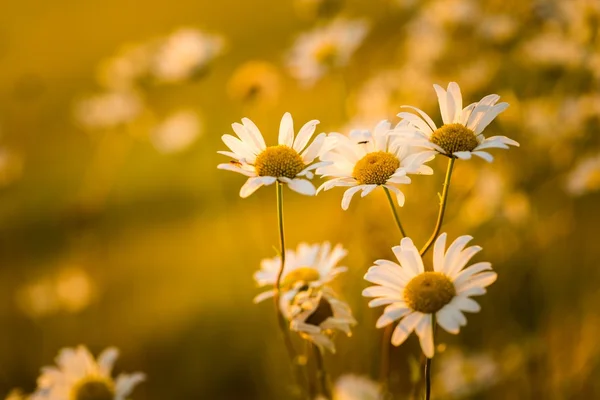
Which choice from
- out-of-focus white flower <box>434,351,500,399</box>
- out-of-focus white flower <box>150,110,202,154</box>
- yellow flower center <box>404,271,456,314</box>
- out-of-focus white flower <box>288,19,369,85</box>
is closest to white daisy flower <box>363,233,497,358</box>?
yellow flower center <box>404,271,456,314</box>

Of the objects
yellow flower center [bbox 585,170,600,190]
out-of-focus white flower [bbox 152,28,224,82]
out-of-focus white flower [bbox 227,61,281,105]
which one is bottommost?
yellow flower center [bbox 585,170,600,190]

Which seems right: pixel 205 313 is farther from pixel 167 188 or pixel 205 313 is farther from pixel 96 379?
pixel 96 379

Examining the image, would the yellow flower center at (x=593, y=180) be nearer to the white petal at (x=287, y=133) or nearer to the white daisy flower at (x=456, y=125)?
the white daisy flower at (x=456, y=125)

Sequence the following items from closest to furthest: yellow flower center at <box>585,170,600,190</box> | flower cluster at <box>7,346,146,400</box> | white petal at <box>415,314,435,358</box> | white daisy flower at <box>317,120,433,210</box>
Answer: white petal at <box>415,314,435,358</box>, white daisy flower at <box>317,120,433,210</box>, flower cluster at <box>7,346,146,400</box>, yellow flower center at <box>585,170,600,190</box>

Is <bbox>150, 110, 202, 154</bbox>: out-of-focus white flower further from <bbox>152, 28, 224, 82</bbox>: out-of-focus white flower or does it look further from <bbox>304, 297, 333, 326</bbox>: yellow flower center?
<bbox>304, 297, 333, 326</bbox>: yellow flower center

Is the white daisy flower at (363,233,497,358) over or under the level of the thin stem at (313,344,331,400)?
over

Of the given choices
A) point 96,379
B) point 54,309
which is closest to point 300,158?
point 96,379
